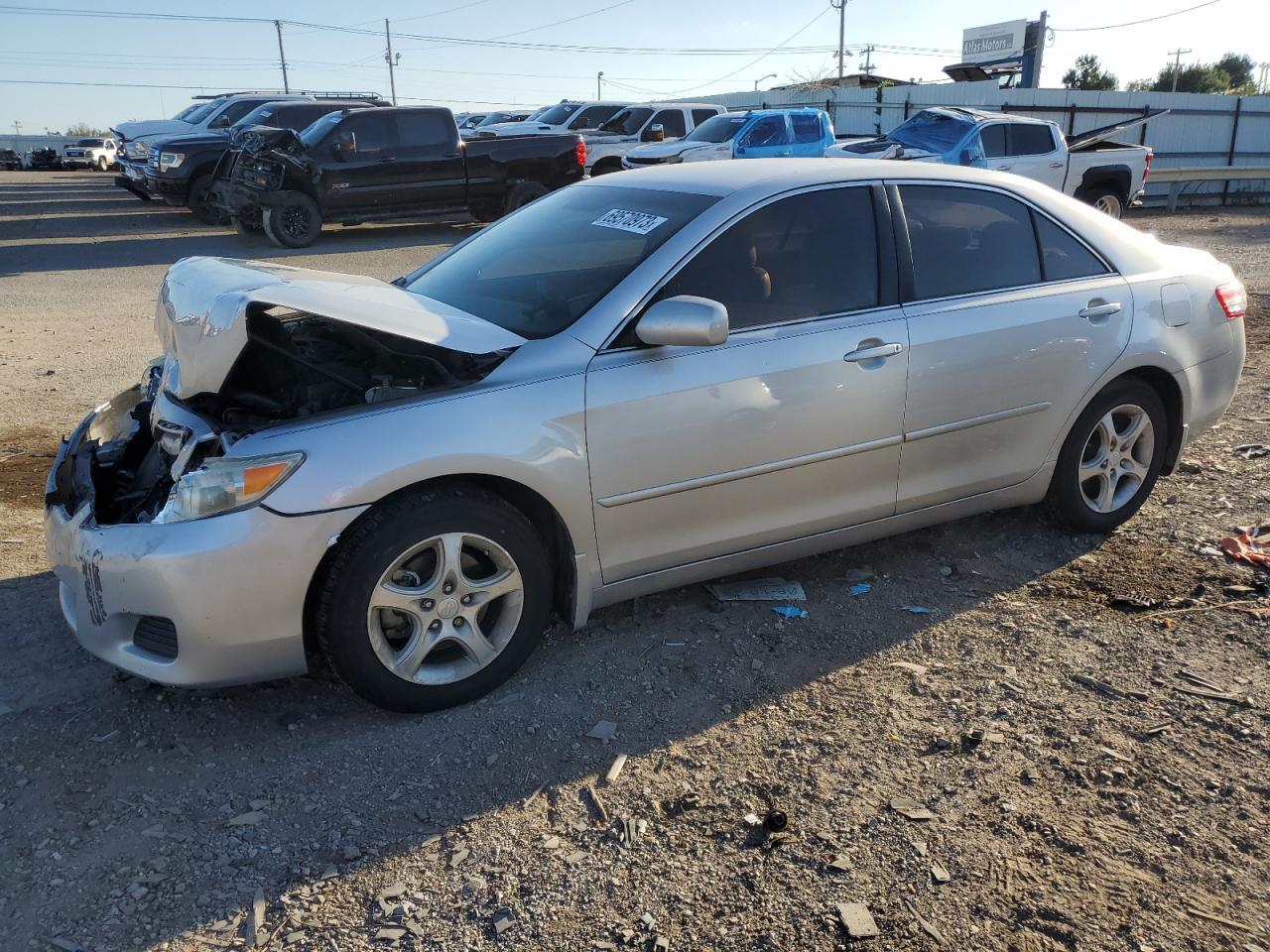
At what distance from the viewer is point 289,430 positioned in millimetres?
3039

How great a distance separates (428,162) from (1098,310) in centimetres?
1319

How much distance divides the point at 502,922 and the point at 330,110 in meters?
18.9

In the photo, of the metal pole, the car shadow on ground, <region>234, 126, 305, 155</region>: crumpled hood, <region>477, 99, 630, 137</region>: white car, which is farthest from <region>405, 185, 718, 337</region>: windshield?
the metal pole

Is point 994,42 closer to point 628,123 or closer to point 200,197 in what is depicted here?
point 628,123

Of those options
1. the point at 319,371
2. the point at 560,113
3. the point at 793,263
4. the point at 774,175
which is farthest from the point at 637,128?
the point at 319,371

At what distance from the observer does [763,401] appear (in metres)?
3.59

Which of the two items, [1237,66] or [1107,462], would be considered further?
[1237,66]

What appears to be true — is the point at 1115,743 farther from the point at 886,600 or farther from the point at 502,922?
the point at 502,922

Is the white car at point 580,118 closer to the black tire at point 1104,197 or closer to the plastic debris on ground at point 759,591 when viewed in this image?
the black tire at point 1104,197

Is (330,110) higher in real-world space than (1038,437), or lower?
higher

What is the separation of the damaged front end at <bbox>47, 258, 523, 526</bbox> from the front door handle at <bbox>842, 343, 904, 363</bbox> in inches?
51.2

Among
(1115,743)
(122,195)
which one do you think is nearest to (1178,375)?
(1115,743)

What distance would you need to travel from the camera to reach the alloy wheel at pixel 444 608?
316cm

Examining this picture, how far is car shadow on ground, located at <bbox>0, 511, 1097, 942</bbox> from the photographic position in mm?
2711
